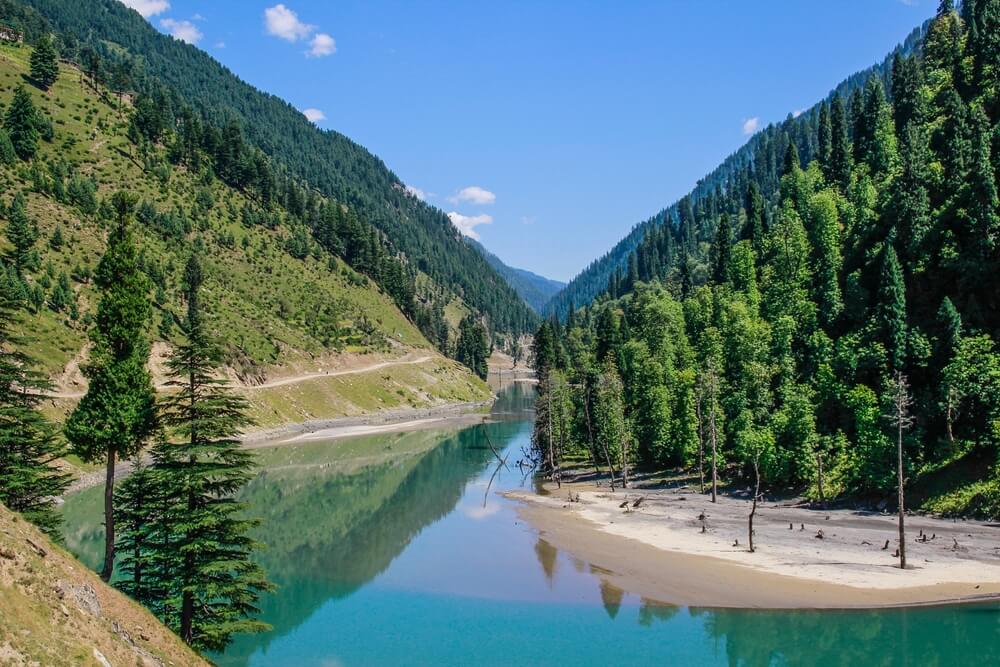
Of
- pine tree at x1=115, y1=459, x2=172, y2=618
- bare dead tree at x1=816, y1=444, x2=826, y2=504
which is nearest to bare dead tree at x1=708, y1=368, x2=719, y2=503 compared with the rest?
bare dead tree at x1=816, y1=444, x2=826, y2=504

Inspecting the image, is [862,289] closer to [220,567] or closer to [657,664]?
[657,664]

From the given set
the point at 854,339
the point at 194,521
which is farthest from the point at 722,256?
the point at 194,521

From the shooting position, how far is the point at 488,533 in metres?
66.3

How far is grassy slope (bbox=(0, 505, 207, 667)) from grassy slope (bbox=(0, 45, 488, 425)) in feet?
301

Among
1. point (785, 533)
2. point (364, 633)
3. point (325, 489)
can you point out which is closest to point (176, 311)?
point (325, 489)

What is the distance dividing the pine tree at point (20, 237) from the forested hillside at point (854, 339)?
77940mm

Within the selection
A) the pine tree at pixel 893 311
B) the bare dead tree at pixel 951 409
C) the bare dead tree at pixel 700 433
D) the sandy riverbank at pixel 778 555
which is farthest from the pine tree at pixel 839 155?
the sandy riverbank at pixel 778 555

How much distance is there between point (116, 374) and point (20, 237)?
318 feet

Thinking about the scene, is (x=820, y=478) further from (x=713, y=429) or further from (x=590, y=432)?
(x=590, y=432)

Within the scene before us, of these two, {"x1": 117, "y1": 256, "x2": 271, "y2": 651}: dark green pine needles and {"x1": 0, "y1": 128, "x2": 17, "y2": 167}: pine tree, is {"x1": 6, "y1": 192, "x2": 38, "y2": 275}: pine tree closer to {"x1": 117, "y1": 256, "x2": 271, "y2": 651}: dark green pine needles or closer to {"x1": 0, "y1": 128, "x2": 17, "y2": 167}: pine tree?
{"x1": 0, "y1": 128, "x2": 17, "y2": 167}: pine tree

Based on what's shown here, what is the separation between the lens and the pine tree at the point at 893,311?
67625mm

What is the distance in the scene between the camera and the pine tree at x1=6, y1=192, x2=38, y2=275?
10278 centimetres

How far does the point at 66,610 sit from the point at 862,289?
79423mm

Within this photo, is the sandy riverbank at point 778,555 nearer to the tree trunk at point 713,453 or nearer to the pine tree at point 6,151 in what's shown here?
the tree trunk at point 713,453
